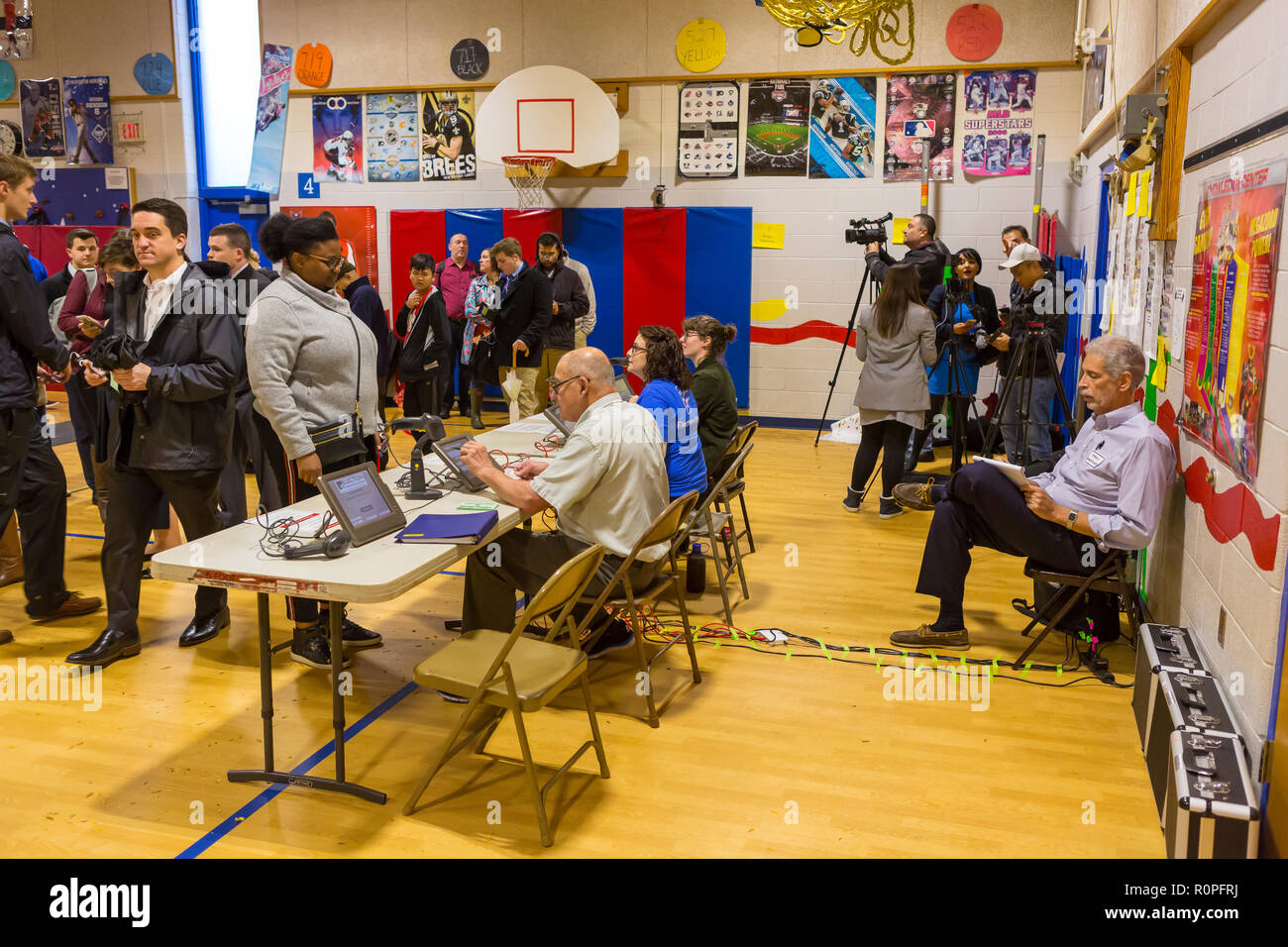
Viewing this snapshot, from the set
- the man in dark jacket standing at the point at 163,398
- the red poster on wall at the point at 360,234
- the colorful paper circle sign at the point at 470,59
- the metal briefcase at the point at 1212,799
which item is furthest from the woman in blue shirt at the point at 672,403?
the red poster on wall at the point at 360,234

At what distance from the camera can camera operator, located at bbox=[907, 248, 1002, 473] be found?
718 centimetres

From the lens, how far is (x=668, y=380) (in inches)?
170

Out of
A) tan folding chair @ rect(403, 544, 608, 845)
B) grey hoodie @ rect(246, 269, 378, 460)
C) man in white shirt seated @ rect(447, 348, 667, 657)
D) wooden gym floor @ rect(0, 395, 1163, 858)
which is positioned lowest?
wooden gym floor @ rect(0, 395, 1163, 858)

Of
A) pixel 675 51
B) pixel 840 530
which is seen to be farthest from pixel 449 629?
pixel 675 51

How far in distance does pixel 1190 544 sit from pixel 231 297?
3509 mm

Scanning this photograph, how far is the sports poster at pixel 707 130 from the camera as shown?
9039mm

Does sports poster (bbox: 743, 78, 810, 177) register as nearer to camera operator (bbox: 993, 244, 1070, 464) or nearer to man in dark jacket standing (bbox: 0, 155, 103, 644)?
camera operator (bbox: 993, 244, 1070, 464)

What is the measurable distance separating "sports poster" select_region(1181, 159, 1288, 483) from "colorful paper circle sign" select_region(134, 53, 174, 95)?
33.4ft

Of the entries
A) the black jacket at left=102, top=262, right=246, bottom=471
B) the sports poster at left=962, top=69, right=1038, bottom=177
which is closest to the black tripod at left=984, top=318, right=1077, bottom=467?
the sports poster at left=962, top=69, right=1038, bottom=177

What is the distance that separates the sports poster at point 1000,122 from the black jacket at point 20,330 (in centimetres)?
707

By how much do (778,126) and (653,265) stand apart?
1.61 meters

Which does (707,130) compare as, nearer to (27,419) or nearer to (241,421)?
(241,421)

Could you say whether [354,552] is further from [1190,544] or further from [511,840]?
[1190,544]

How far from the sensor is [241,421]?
5.03 m
